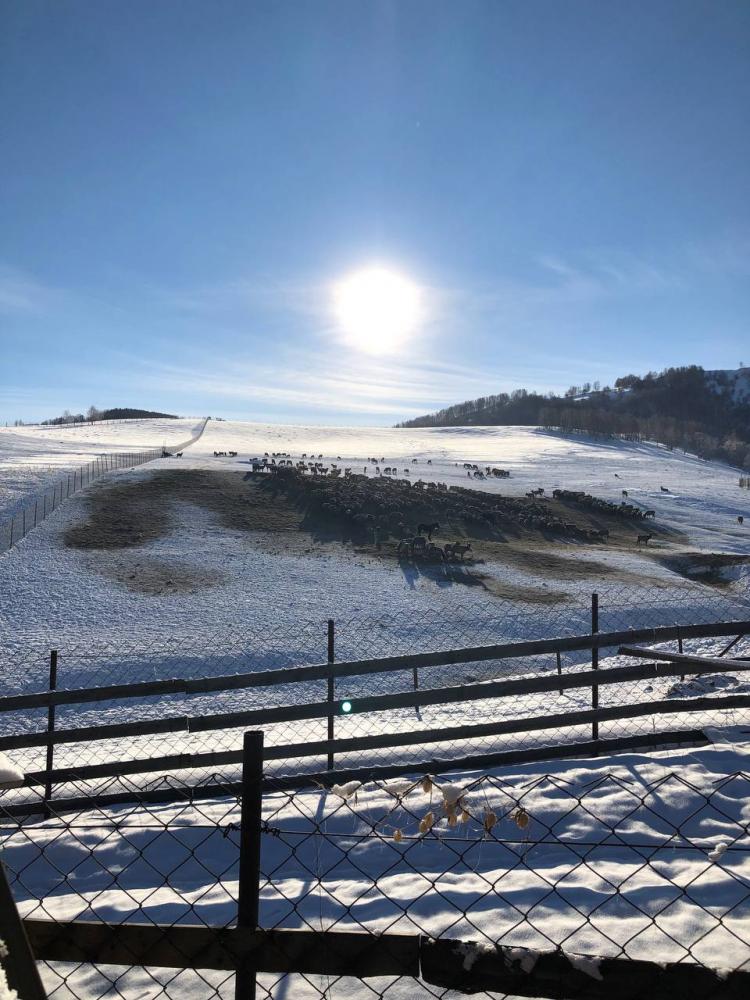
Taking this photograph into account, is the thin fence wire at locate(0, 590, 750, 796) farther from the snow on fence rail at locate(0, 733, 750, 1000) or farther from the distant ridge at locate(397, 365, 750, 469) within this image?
the distant ridge at locate(397, 365, 750, 469)

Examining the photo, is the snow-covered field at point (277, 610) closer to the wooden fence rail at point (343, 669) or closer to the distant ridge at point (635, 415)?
the wooden fence rail at point (343, 669)

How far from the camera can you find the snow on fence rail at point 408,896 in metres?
2.17

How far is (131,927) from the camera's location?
2.38 metres

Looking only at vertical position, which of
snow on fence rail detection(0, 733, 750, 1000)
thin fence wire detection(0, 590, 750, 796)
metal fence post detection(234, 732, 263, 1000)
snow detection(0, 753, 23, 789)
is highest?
snow detection(0, 753, 23, 789)

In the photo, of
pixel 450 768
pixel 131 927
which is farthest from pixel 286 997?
pixel 450 768

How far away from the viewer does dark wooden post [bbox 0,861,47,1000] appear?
6.93 ft

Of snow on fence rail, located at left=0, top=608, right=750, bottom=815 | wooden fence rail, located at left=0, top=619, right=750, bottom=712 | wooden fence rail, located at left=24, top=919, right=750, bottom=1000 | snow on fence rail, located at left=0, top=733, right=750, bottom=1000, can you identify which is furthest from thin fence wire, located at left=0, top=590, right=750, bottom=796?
wooden fence rail, located at left=24, top=919, right=750, bottom=1000

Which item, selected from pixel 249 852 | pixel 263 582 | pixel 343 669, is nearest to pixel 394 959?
pixel 249 852

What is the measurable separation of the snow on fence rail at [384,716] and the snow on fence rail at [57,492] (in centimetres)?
1537

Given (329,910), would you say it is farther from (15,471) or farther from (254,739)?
(15,471)

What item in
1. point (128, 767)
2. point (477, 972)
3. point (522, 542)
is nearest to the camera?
point (477, 972)

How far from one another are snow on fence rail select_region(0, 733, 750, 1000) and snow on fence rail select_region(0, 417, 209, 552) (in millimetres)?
23004

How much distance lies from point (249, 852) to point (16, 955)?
0.79 metres

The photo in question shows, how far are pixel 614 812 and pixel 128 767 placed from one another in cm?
418
